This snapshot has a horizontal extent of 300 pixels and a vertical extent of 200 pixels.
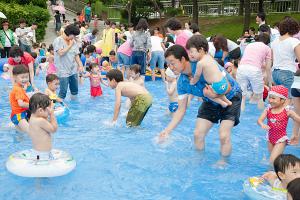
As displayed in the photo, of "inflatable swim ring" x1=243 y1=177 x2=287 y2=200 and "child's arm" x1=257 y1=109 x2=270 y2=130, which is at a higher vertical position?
"child's arm" x1=257 y1=109 x2=270 y2=130

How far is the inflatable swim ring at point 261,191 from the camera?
4129 mm

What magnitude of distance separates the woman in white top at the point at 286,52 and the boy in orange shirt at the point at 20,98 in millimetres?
3987

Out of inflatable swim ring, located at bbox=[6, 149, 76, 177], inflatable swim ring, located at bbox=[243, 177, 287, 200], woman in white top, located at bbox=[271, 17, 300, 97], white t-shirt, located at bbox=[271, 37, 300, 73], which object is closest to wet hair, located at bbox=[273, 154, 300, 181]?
inflatable swim ring, located at bbox=[243, 177, 287, 200]

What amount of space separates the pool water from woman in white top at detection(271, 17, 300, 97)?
1054 mm

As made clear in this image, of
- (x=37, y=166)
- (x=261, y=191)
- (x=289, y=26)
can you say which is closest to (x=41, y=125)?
(x=37, y=166)

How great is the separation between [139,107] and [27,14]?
16986 mm

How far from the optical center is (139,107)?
7.11 meters

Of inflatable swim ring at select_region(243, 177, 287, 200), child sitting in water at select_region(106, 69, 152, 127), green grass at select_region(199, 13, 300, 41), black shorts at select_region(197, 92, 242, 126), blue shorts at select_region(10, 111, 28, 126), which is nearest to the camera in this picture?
inflatable swim ring at select_region(243, 177, 287, 200)

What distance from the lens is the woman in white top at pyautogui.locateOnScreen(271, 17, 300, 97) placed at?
639cm

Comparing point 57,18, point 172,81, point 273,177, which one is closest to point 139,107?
point 172,81

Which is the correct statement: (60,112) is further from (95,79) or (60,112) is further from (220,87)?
(220,87)

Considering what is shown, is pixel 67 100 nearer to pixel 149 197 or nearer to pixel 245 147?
pixel 245 147

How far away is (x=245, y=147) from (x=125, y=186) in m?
2.34

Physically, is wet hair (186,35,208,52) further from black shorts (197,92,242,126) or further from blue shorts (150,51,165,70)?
blue shorts (150,51,165,70)
